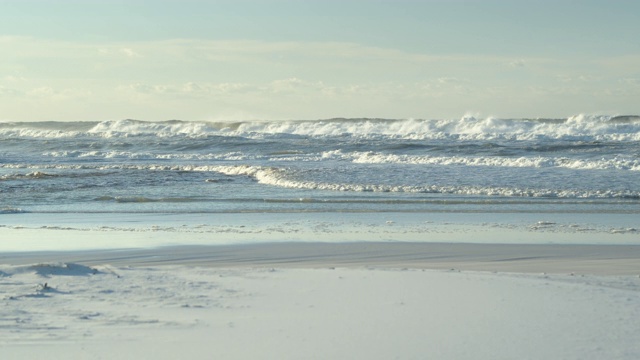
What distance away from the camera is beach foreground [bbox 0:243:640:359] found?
13.1ft

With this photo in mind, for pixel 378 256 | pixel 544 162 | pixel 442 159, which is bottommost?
pixel 378 256

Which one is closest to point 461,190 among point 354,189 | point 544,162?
point 354,189

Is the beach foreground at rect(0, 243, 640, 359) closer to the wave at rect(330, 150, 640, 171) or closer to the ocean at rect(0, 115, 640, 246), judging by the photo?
the ocean at rect(0, 115, 640, 246)

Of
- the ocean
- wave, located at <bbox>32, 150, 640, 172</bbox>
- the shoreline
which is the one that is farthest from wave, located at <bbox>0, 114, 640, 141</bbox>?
the shoreline

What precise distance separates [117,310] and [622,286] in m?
3.60

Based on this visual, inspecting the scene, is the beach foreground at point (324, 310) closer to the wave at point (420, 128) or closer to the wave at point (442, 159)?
the wave at point (442, 159)

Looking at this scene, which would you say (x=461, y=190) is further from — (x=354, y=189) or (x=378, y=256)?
(x=378, y=256)

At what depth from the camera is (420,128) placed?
183 ft

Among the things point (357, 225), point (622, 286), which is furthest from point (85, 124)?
point (622, 286)

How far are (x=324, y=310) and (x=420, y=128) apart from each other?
51.8 meters

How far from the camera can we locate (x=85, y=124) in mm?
84250

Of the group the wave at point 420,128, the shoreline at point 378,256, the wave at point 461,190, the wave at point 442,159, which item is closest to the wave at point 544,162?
the wave at point 442,159

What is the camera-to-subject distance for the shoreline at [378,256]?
6986 millimetres

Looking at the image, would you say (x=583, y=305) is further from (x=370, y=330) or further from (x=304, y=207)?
(x=304, y=207)
